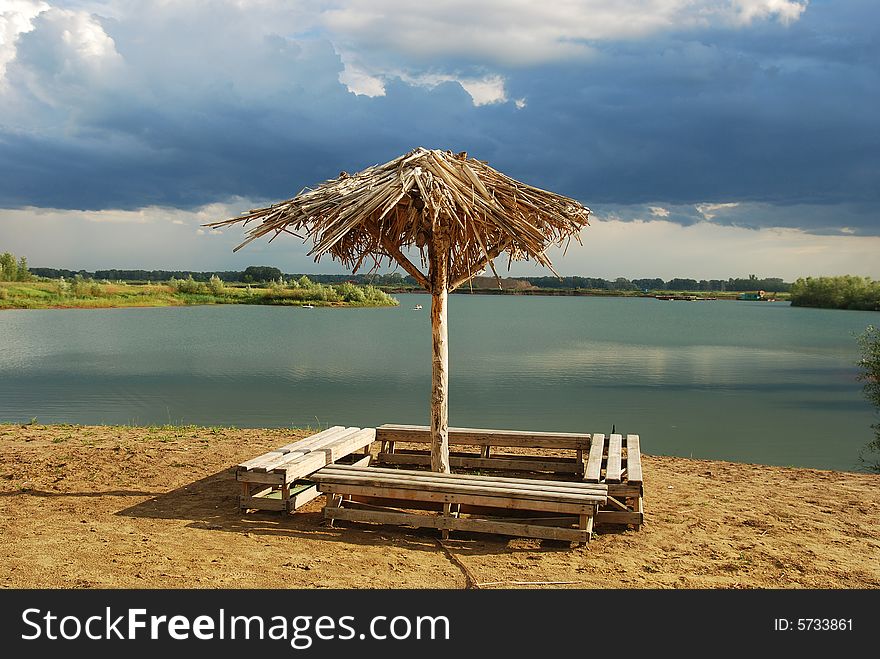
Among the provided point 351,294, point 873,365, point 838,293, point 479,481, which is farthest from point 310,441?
point 838,293

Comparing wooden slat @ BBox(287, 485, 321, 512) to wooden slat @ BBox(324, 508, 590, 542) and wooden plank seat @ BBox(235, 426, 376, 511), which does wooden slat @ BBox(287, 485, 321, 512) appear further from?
wooden slat @ BBox(324, 508, 590, 542)

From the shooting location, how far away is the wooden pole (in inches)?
270

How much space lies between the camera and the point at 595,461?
683 cm

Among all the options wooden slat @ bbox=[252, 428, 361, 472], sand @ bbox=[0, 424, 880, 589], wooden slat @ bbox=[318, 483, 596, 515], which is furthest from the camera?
wooden slat @ bbox=[252, 428, 361, 472]

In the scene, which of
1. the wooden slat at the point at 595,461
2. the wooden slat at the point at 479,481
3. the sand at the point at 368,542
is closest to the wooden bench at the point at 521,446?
the wooden slat at the point at 595,461

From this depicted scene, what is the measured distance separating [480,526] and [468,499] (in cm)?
24

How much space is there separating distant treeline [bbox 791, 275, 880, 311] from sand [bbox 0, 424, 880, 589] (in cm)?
8686

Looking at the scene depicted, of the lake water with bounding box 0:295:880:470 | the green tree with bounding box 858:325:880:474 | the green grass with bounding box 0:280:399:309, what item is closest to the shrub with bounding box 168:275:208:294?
the green grass with bounding box 0:280:399:309

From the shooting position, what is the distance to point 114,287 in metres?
75.4

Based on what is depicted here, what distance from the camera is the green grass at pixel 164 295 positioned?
222 feet

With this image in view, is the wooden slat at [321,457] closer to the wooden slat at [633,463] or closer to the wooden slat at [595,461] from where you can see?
the wooden slat at [595,461]
